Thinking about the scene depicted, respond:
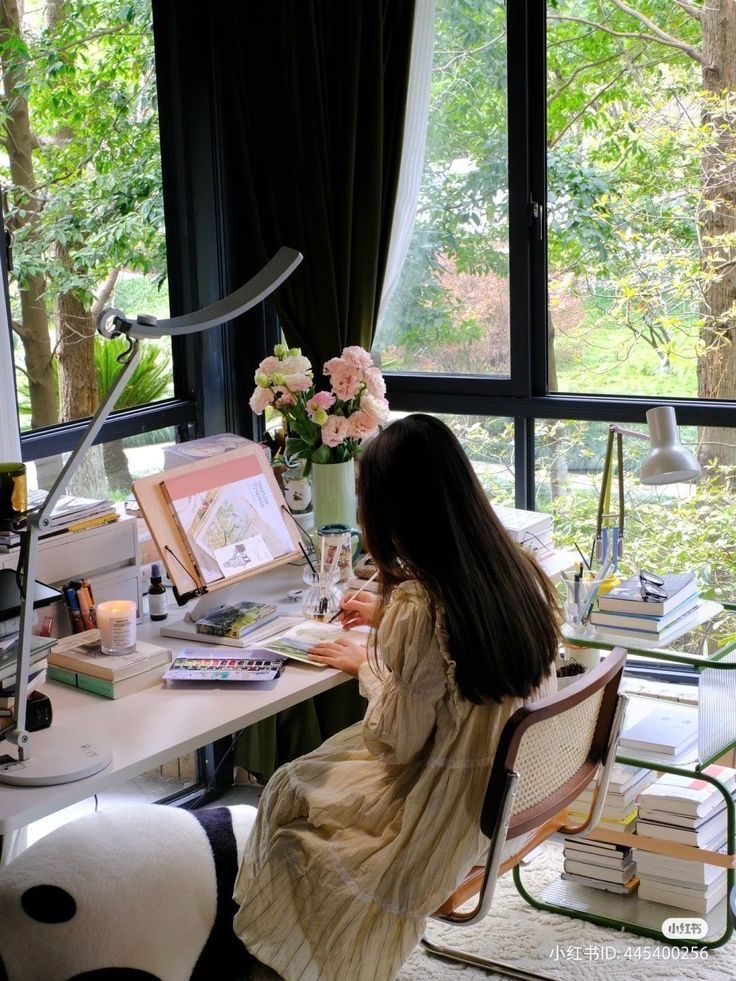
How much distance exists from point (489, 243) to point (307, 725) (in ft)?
4.53

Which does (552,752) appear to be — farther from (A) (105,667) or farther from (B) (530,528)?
(B) (530,528)

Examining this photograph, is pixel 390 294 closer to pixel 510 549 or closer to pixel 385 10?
pixel 385 10

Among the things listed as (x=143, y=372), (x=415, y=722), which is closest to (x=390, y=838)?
(x=415, y=722)

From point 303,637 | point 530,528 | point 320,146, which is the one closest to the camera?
point 303,637

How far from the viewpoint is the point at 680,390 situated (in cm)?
299

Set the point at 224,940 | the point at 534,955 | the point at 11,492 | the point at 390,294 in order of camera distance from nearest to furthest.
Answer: the point at 224,940 → the point at 11,492 → the point at 534,955 → the point at 390,294

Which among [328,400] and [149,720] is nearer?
[149,720]

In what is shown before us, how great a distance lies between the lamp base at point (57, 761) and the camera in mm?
1765


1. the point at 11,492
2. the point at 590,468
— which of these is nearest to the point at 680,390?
the point at 590,468

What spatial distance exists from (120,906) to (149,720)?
12.0 inches

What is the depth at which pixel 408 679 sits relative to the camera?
1797mm

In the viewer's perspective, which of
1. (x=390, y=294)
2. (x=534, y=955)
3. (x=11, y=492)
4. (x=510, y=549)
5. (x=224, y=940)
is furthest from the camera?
(x=390, y=294)

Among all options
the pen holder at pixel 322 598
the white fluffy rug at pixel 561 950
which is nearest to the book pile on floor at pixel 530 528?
the pen holder at pixel 322 598

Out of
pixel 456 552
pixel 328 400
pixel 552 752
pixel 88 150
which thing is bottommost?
pixel 552 752
